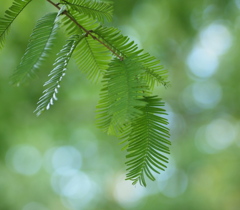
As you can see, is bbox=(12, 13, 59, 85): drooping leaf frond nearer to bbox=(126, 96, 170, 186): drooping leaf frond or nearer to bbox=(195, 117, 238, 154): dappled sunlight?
bbox=(126, 96, 170, 186): drooping leaf frond

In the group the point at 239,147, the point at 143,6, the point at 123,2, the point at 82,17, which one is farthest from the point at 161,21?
the point at 82,17

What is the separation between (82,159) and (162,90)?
133cm

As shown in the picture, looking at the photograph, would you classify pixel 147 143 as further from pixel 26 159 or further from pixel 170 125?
pixel 26 159

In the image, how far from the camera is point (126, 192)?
4.00m

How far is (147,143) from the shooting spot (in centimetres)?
33

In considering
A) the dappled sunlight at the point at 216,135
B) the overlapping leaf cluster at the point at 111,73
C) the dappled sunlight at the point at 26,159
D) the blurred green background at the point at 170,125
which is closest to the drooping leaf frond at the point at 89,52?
the overlapping leaf cluster at the point at 111,73

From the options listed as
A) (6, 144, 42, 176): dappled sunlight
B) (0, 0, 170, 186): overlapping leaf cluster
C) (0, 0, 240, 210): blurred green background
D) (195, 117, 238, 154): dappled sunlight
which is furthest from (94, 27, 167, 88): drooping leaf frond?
(6, 144, 42, 176): dappled sunlight

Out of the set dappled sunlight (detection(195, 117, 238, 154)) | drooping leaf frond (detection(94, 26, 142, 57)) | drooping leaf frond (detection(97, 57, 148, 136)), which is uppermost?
dappled sunlight (detection(195, 117, 238, 154))

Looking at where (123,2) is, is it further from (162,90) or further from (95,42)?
(95,42)

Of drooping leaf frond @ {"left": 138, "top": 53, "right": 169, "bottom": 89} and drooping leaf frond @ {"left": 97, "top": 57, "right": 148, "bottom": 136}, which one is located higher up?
drooping leaf frond @ {"left": 138, "top": 53, "right": 169, "bottom": 89}

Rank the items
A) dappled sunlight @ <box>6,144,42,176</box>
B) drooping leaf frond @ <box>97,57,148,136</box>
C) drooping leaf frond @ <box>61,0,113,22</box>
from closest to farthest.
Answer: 1. drooping leaf frond @ <box>97,57,148,136</box>
2. drooping leaf frond @ <box>61,0,113,22</box>
3. dappled sunlight @ <box>6,144,42,176</box>

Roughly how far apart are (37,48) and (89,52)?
10 centimetres

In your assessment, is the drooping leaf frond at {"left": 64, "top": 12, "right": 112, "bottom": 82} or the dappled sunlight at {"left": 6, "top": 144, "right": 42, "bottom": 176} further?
the dappled sunlight at {"left": 6, "top": 144, "right": 42, "bottom": 176}

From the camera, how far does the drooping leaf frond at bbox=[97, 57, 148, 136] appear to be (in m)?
0.28
